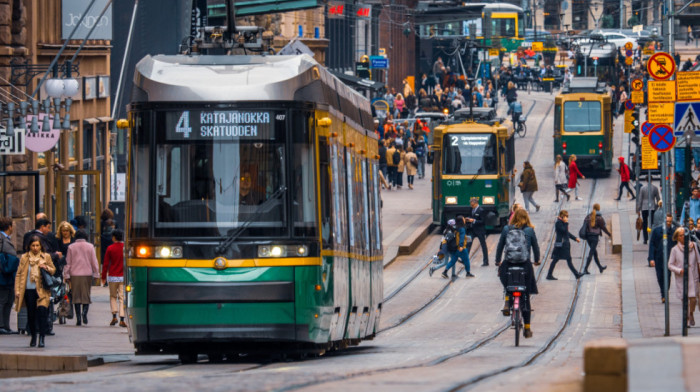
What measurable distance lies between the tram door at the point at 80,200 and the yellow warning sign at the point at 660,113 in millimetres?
11119

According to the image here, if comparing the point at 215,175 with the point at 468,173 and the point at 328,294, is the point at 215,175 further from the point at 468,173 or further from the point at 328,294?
the point at 468,173

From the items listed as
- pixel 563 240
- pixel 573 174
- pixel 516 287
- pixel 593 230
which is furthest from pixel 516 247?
pixel 573 174

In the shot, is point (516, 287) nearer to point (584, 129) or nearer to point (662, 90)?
point (662, 90)

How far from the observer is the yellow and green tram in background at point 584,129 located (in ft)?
175

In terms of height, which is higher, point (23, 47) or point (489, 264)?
point (23, 47)

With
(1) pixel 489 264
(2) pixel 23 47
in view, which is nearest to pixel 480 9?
(1) pixel 489 264

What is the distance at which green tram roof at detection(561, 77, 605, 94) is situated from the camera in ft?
184

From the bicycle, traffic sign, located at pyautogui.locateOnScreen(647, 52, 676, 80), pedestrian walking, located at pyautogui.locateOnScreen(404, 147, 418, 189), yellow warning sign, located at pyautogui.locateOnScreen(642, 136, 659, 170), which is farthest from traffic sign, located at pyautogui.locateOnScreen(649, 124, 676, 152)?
pedestrian walking, located at pyautogui.locateOnScreen(404, 147, 418, 189)

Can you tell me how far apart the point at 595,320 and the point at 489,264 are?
1003 centimetres

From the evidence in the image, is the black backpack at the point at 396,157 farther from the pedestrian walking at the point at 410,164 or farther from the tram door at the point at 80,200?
the tram door at the point at 80,200

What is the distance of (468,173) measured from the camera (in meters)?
40.6

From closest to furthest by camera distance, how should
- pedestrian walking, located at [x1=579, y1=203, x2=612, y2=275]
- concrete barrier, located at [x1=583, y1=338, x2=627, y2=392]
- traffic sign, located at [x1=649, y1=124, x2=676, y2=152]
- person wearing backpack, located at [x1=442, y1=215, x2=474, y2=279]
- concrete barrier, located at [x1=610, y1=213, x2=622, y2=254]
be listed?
concrete barrier, located at [x1=583, y1=338, x2=627, y2=392] → traffic sign, located at [x1=649, y1=124, x2=676, y2=152] → person wearing backpack, located at [x1=442, y1=215, x2=474, y2=279] → pedestrian walking, located at [x1=579, y1=203, x2=612, y2=275] → concrete barrier, located at [x1=610, y1=213, x2=622, y2=254]

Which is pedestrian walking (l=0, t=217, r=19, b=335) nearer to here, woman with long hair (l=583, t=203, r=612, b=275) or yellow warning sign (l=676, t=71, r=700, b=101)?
yellow warning sign (l=676, t=71, r=700, b=101)

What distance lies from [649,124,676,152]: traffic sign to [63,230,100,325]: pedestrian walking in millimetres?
8018
